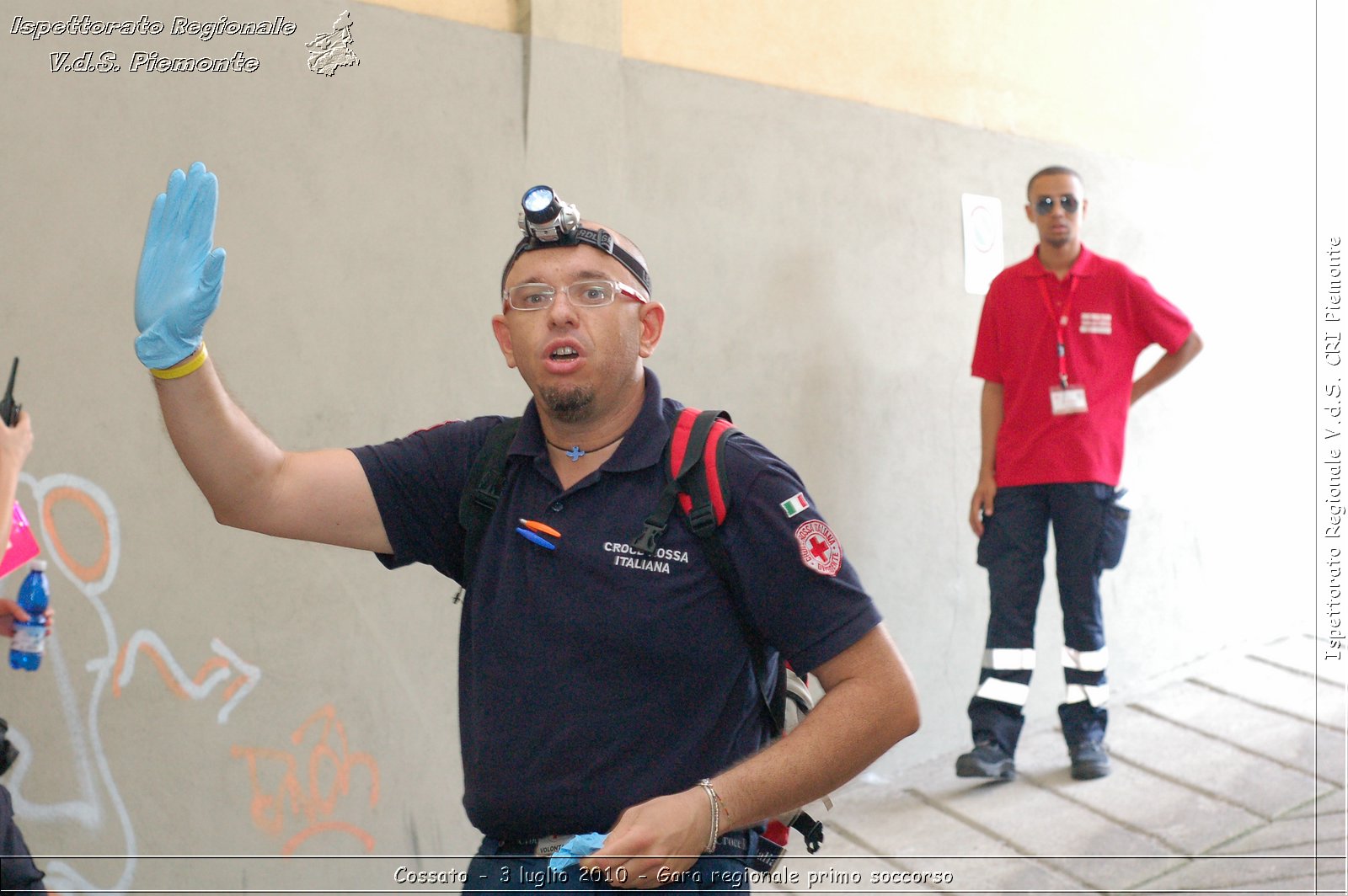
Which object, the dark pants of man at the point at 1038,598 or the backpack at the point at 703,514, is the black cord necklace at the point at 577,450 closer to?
the backpack at the point at 703,514

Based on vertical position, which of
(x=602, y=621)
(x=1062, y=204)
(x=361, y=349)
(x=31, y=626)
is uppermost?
(x=1062, y=204)

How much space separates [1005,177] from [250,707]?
412 centimetres

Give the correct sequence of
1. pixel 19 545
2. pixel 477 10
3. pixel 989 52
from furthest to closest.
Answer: pixel 989 52
pixel 477 10
pixel 19 545

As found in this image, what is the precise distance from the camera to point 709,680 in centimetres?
237

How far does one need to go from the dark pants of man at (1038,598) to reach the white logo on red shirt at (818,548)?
326cm

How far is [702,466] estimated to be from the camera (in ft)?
7.94

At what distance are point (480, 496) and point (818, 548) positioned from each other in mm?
678

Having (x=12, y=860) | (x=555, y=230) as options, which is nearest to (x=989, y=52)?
(x=555, y=230)

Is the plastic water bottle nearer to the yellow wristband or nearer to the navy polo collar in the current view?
the yellow wristband

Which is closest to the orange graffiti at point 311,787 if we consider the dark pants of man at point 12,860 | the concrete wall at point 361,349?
the concrete wall at point 361,349

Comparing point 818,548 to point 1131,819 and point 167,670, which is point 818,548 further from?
point 1131,819

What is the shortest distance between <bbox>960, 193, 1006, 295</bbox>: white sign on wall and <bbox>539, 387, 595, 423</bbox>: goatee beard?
3737 mm

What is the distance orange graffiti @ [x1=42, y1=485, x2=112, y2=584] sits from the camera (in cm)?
355

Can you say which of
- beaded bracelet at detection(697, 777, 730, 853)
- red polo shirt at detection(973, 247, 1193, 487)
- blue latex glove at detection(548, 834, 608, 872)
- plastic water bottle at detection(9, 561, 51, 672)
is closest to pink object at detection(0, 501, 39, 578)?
plastic water bottle at detection(9, 561, 51, 672)
